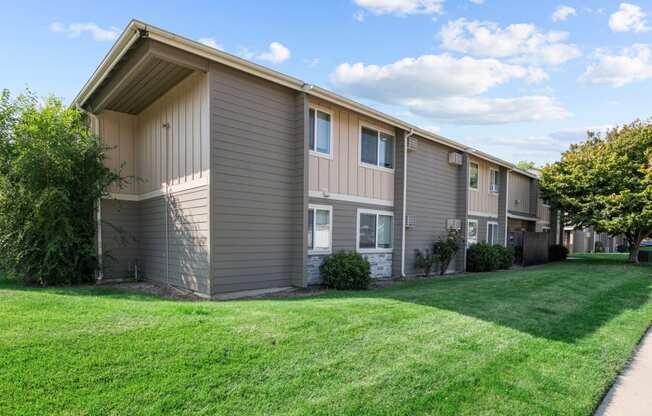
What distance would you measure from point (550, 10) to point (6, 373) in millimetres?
12817

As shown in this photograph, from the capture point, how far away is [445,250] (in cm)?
1230

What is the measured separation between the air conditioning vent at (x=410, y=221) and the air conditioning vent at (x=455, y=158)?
9.98ft

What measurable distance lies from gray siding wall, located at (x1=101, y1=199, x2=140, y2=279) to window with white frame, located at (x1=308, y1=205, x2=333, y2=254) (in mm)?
5092

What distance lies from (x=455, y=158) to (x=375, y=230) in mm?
4855

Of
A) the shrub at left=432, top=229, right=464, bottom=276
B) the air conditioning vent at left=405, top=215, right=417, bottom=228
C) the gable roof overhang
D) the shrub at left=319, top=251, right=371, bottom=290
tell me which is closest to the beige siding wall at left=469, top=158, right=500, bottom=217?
the shrub at left=432, top=229, right=464, bottom=276

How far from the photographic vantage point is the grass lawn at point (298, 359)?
2945mm

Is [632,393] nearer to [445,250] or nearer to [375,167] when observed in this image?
[375,167]

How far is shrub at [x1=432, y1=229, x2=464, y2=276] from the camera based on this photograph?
12305 mm

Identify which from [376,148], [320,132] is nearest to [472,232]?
[376,148]

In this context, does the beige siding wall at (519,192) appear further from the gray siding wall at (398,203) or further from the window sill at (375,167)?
the window sill at (375,167)

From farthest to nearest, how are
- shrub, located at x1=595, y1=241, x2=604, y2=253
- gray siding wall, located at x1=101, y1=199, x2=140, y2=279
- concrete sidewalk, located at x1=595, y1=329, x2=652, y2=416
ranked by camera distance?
shrub, located at x1=595, y1=241, x2=604, y2=253, gray siding wall, located at x1=101, y1=199, x2=140, y2=279, concrete sidewalk, located at x1=595, y1=329, x2=652, y2=416

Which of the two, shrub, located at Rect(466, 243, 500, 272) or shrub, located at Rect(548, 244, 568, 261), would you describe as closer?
shrub, located at Rect(466, 243, 500, 272)

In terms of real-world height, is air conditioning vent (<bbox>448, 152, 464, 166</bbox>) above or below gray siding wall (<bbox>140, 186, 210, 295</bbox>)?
above

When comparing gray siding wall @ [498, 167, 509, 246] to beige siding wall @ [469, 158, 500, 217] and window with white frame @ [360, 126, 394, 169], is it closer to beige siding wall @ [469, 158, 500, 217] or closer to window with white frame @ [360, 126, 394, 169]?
beige siding wall @ [469, 158, 500, 217]
